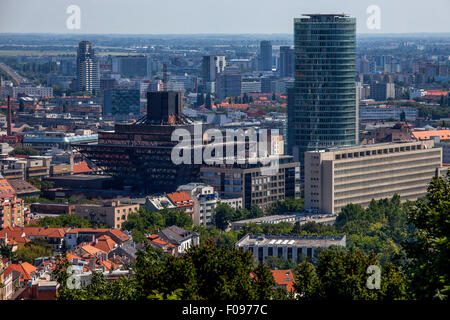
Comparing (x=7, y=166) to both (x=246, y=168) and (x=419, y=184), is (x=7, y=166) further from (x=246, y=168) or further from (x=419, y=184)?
(x=419, y=184)

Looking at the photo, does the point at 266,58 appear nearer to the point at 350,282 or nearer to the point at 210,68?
the point at 210,68

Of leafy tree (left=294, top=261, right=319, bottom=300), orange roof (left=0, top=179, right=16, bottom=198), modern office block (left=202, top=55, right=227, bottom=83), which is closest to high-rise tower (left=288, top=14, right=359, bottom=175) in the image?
orange roof (left=0, top=179, right=16, bottom=198)

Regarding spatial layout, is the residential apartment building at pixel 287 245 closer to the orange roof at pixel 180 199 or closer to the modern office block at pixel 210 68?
the orange roof at pixel 180 199

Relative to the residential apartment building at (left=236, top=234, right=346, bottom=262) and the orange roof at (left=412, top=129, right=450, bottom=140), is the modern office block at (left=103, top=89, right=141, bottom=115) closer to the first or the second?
the orange roof at (left=412, top=129, right=450, bottom=140)

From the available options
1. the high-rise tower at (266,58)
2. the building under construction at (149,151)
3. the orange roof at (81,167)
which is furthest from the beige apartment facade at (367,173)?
the high-rise tower at (266,58)

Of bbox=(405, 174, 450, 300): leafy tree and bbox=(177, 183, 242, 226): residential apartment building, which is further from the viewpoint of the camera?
bbox=(177, 183, 242, 226): residential apartment building

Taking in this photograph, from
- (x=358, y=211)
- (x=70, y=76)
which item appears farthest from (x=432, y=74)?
(x=358, y=211)
